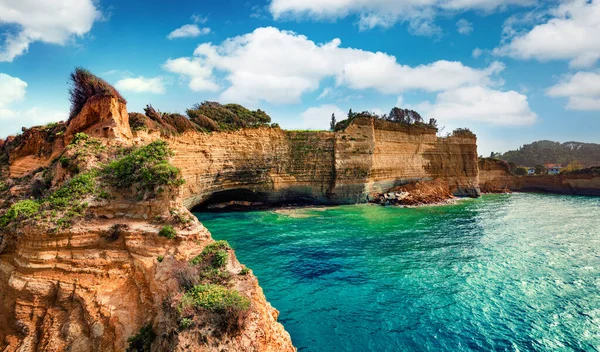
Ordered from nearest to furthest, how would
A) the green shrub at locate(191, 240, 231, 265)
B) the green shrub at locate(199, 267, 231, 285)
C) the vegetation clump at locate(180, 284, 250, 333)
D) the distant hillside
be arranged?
the vegetation clump at locate(180, 284, 250, 333), the green shrub at locate(199, 267, 231, 285), the green shrub at locate(191, 240, 231, 265), the distant hillside

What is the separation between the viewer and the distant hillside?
92.4 metres

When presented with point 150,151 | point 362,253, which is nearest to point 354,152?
point 362,253

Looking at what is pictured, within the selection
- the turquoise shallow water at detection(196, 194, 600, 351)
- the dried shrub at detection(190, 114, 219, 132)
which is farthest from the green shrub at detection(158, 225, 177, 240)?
the dried shrub at detection(190, 114, 219, 132)

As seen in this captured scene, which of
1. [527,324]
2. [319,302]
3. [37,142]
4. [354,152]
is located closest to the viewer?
[527,324]

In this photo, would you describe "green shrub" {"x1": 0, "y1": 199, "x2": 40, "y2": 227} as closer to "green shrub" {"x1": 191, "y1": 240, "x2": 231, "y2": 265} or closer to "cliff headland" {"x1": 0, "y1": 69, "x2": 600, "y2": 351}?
"cliff headland" {"x1": 0, "y1": 69, "x2": 600, "y2": 351}

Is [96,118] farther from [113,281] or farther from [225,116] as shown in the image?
[225,116]

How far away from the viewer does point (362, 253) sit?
55.0 ft

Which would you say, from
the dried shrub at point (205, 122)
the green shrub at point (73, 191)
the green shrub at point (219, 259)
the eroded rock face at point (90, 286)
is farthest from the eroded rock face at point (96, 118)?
the dried shrub at point (205, 122)

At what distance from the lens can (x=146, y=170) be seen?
9484mm

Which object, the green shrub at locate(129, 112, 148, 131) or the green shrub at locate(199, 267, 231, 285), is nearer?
the green shrub at locate(199, 267, 231, 285)

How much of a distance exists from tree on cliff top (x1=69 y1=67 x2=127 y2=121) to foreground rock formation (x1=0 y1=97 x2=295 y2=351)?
8.30 m

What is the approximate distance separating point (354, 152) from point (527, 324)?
2665cm

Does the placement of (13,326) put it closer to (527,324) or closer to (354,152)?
(527,324)

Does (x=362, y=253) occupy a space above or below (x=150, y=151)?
below
